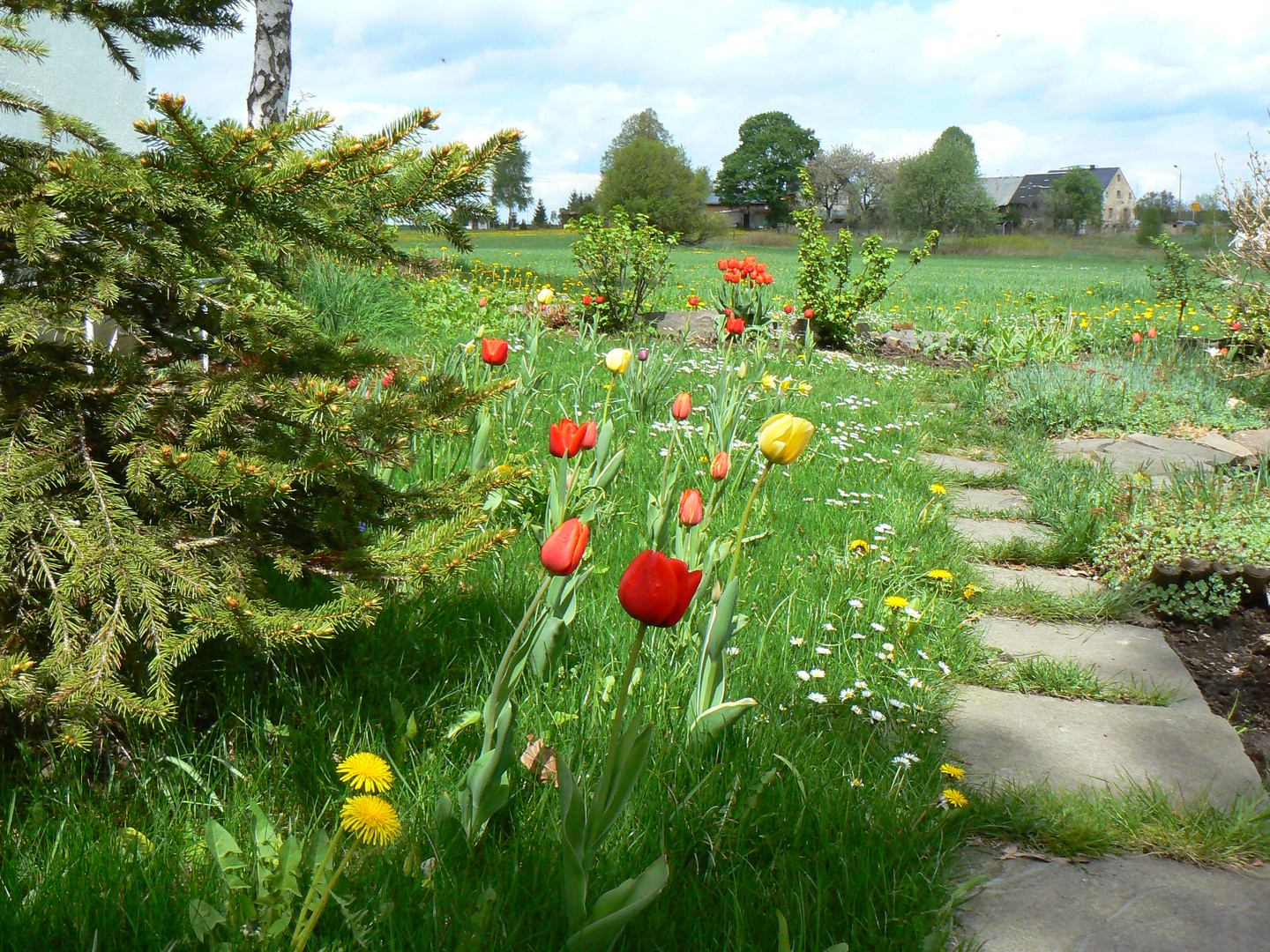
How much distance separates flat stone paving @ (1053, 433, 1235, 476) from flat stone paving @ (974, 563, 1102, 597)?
1.25 metres

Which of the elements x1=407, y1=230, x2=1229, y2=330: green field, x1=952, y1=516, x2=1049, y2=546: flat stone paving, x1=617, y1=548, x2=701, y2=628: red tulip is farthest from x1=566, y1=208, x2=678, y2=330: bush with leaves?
x1=617, y1=548, x2=701, y2=628: red tulip

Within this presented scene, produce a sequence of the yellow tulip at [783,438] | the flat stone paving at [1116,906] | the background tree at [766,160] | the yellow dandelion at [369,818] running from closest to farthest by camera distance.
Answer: the yellow dandelion at [369,818] < the flat stone paving at [1116,906] < the yellow tulip at [783,438] < the background tree at [766,160]

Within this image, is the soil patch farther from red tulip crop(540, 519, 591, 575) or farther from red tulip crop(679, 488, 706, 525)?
red tulip crop(540, 519, 591, 575)

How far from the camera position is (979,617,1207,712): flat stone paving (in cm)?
235

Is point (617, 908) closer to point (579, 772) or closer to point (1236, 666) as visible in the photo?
point (579, 772)

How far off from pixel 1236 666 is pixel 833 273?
651 cm

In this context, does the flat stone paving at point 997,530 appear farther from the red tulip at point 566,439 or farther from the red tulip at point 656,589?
the red tulip at point 656,589

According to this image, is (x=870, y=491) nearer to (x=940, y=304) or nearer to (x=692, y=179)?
(x=940, y=304)

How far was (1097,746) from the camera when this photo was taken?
2.00 meters

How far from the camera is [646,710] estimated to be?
1779mm

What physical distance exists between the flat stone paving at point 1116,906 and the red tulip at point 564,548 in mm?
881

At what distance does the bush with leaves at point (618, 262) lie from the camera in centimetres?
827

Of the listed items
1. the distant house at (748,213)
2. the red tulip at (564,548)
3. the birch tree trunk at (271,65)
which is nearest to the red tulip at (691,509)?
the red tulip at (564,548)

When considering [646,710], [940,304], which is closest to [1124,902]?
[646,710]
